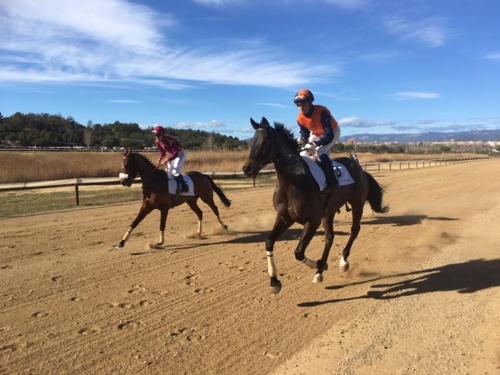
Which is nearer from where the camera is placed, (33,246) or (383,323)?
(383,323)

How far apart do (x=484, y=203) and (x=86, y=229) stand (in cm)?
1295

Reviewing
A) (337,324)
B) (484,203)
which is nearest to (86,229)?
(337,324)

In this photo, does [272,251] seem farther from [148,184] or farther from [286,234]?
[286,234]

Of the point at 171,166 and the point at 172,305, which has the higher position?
the point at 171,166

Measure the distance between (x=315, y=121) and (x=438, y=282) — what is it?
297 centimetres

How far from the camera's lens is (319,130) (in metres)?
6.98

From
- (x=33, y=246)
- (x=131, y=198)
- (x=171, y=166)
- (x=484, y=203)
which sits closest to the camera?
(x=33, y=246)

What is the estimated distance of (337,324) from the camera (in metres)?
5.32

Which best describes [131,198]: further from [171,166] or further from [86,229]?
[171,166]

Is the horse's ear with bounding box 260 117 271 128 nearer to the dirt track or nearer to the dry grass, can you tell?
the dirt track

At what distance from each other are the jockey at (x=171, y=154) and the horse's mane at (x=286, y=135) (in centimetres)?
442

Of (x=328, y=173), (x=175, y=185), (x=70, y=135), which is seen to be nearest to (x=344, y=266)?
(x=328, y=173)

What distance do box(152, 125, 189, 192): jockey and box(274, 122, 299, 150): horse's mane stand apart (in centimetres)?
442

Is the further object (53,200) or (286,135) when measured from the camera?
(53,200)
